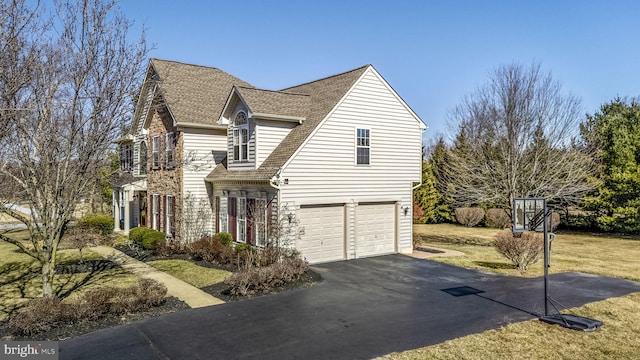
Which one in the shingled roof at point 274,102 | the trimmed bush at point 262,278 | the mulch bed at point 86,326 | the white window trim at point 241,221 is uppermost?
the shingled roof at point 274,102

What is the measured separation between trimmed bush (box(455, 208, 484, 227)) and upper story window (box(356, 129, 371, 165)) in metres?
19.2

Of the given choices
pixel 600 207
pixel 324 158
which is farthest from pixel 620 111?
pixel 324 158

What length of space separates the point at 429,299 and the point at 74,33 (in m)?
11.0

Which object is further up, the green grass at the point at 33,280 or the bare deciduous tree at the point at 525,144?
the bare deciduous tree at the point at 525,144

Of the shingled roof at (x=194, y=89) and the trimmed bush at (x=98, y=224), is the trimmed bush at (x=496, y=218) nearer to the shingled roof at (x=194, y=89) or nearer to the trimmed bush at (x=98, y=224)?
the shingled roof at (x=194, y=89)

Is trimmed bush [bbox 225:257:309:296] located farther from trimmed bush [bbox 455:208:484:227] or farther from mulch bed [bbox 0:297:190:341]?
trimmed bush [bbox 455:208:484:227]

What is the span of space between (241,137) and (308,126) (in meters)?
3.04

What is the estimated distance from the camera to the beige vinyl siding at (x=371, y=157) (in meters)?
16.5

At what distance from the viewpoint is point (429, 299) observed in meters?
11.9

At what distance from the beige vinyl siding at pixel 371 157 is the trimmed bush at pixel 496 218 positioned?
16045 mm

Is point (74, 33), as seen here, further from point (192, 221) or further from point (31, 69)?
point (192, 221)

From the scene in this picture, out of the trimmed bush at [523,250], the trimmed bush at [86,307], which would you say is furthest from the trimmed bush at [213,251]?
the trimmed bush at [523,250]

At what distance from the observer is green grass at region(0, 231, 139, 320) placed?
11938 millimetres

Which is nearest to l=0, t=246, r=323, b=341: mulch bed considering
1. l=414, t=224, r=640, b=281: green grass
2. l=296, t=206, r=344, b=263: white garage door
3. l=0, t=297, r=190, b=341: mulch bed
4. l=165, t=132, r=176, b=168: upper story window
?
l=0, t=297, r=190, b=341: mulch bed
